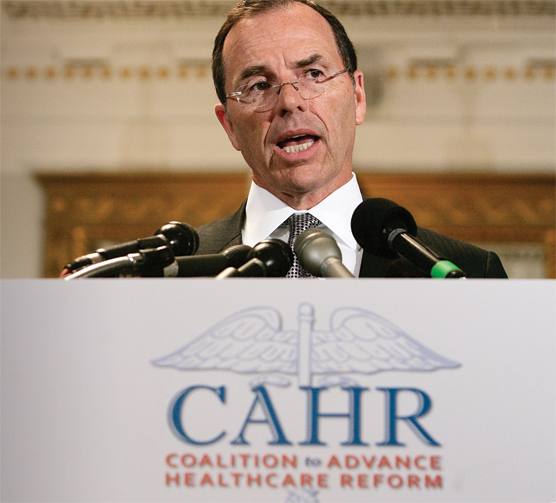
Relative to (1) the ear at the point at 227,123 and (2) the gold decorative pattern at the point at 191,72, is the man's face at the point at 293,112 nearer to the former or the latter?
(1) the ear at the point at 227,123

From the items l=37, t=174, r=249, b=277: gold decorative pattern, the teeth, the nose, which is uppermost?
l=37, t=174, r=249, b=277: gold decorative pattern

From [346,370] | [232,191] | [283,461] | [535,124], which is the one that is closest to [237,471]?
[283,461]

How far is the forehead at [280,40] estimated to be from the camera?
5.63ft

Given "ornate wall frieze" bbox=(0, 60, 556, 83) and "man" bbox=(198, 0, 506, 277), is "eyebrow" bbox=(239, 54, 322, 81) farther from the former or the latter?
"ornate wall frieze" bbox=(0, 60, 556, 83)

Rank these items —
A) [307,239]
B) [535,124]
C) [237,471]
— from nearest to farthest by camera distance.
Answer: [237,471] < [307,239] < [535,124]

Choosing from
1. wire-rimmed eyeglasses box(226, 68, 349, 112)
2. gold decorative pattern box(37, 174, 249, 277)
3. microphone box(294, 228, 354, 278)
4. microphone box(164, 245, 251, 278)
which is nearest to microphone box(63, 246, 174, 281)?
microphone box(164, 245, 251, 278)

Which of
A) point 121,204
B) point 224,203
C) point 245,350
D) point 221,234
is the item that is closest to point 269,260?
point 245,350

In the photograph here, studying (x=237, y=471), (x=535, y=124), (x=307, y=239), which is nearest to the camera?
(x=237, y=471)

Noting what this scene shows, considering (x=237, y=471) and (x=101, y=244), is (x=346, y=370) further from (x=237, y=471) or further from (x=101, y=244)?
(x=101, y=244)

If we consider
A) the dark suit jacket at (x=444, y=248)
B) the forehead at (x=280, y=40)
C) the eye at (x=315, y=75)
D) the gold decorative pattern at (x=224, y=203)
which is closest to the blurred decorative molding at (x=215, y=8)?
the gold decorative pattern at (x=224, y=203)

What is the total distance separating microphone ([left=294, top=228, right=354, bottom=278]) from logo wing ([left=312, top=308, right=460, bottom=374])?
20 centimetres

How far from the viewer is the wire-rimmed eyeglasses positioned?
1700 mm

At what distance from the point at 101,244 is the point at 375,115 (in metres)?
2.21

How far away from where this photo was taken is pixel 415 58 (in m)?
5.36
